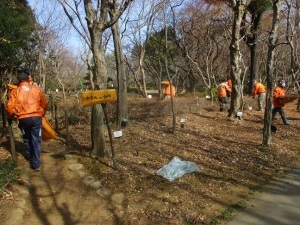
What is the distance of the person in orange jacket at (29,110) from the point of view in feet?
16.3

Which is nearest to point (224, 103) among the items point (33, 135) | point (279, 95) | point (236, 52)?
point (279, 95)

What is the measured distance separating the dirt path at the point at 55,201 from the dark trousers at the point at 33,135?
22cm

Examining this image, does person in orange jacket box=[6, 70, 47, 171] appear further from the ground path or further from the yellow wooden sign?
the ground path

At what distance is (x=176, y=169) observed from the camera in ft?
17.7

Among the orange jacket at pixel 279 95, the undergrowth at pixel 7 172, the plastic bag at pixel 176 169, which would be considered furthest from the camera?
the orange jacket at pixel 279 95

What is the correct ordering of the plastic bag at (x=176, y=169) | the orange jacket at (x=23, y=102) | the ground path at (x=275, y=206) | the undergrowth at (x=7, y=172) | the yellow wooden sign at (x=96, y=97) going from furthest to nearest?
the plastic bag at (x=176, y=169), the orange jacket at (x=23, y=102), the yellow wooden sign at (x=96, y=97), the undergrowth at (x=7, y=172), the ground path at (x=275, y=206)

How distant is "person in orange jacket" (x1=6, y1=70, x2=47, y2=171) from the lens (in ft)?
16.3

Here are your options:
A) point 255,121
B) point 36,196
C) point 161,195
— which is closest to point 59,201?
point 36,196

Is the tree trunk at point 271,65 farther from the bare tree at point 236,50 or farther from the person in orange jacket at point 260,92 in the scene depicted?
the person in orange jacket at point 260,92

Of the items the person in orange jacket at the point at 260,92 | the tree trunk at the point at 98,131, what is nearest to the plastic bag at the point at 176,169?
the tree trunk at the point at 98,131

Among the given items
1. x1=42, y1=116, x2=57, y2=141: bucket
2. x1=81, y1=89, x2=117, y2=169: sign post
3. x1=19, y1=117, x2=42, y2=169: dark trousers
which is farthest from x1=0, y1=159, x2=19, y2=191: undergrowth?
x1=81, y1=89, x2=117, y2=169: sign post

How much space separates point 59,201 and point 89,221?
72 cm

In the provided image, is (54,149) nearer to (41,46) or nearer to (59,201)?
(59,201)

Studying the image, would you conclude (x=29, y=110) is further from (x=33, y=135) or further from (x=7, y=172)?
(x=7, y=172)
